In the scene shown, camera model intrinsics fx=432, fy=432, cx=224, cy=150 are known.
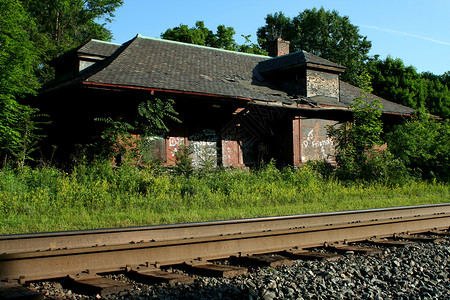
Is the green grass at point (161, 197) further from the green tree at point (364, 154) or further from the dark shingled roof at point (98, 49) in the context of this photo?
the dark shingled roof at point (98, 49)

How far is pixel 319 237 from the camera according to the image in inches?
254

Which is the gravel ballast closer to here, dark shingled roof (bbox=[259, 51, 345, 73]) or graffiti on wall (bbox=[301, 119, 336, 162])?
graffiti on wall (bbox=[301, 119, 336, 162])

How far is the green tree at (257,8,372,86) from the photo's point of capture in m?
50.6

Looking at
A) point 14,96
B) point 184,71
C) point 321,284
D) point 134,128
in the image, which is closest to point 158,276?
point 321,284

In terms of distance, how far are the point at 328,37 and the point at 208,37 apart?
17.9 m

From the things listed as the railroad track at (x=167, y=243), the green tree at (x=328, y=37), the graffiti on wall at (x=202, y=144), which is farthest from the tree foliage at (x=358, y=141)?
the green tree at (x=328, y=37)

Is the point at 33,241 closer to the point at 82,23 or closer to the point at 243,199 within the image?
the point at 243,199

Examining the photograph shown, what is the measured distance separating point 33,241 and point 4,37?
1304 cm

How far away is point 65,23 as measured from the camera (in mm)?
37500

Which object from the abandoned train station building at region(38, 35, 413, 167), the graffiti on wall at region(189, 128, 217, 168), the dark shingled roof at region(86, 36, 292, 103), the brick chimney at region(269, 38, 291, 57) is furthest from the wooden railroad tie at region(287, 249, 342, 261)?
the brick chimney at region(269, 38, 291, 57)

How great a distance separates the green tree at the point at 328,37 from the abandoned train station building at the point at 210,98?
92.1 ft

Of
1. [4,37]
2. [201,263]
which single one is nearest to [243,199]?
[201,263]

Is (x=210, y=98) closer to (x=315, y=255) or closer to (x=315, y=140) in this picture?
(x=315, y=140)

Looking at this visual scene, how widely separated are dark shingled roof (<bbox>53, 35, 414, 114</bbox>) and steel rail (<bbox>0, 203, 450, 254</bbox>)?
333 inches
